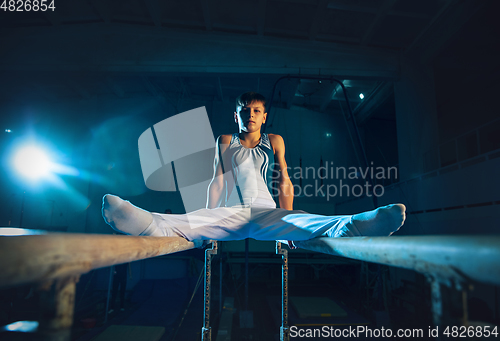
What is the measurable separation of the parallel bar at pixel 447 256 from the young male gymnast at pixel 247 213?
427 millimetres

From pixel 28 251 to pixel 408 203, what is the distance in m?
6.77

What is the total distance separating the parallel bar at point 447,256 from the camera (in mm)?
397

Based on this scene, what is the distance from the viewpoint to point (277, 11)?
559 cm

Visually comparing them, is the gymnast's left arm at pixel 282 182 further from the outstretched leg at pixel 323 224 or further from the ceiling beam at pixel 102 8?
the ceiling beam at pixel 102 8

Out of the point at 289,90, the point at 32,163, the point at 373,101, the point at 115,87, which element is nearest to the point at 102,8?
the point at 115,87

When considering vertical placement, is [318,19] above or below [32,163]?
above

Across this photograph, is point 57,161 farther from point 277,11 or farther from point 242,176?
point 242,176

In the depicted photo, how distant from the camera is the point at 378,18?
5473 mm

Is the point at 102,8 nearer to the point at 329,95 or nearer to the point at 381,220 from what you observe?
the point at 329,95

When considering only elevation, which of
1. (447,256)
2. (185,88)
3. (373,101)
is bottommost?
(447,256)

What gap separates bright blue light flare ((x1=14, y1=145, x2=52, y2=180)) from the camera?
826 centimetres

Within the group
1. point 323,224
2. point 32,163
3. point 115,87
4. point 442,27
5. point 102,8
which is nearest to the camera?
point 323,224

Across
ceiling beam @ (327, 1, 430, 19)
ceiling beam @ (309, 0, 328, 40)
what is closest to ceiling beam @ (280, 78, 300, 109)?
ceiling beam @ (309, 0, 328, 40)

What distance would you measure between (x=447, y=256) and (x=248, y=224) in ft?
3.92
